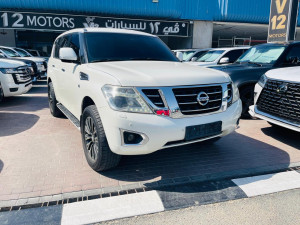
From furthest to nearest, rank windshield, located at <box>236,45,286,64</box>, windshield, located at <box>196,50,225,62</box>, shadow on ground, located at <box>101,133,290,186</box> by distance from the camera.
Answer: windshield, located at <box>196,50,225,62</box>
windshield, located at <box>236,45,286,64</box>
shadow on ground, located at <box>101,133,290,186</box>

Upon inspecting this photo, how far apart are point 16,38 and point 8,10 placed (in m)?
3.10

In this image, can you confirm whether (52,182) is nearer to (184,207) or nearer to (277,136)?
(184,207)

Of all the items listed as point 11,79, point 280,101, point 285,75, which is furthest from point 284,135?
point 11,79

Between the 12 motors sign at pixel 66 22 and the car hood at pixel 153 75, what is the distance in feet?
45.3

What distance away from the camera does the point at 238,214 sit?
2.43 meters

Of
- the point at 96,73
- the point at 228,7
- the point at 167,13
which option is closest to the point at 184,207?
the point at 96,73

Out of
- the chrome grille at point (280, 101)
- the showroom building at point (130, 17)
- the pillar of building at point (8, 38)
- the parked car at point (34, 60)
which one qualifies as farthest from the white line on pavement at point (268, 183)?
the pillar of building at point (8, 38)

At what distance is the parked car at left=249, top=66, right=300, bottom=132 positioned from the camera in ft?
12.7

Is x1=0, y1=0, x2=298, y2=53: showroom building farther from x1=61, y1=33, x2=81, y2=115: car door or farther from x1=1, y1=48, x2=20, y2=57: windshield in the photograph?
x1=61, y1=33, x2=81, y2=115: car door

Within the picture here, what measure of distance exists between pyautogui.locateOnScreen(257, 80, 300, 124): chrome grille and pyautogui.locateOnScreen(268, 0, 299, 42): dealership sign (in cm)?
648

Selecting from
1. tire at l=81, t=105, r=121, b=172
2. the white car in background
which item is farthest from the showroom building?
tire at l=81, t=105, r=121, b=172

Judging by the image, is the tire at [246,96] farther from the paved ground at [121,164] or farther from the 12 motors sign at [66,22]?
the 12 motors sign at [66,22]

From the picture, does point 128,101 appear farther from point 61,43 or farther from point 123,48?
point 61,43

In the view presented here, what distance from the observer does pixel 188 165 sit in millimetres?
3455
